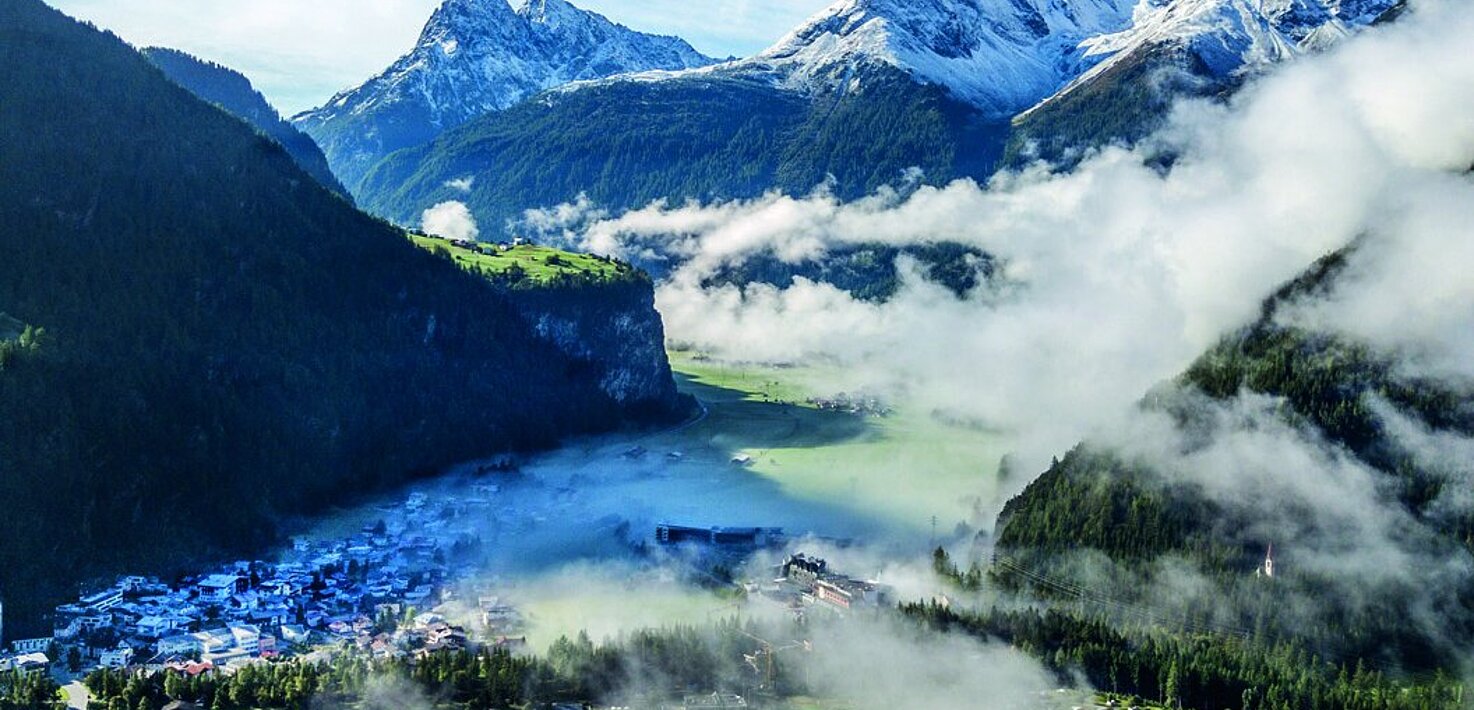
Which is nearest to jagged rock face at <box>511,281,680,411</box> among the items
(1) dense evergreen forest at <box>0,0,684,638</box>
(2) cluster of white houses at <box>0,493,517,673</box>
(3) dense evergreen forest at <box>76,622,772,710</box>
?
(1) dense evergreen forest at <box>0,0,684,638</box>

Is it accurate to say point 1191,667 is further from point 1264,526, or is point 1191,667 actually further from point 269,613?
point 269,613

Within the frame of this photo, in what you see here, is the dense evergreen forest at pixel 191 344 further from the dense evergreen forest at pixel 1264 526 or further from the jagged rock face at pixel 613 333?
the dense evergreen forest at pixel 1264 526

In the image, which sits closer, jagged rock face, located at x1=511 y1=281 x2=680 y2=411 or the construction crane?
the construction crane

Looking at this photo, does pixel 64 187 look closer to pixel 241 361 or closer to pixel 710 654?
pixel 241 361

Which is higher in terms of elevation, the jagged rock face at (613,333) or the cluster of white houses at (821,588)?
the jagged rock face at (613,333)

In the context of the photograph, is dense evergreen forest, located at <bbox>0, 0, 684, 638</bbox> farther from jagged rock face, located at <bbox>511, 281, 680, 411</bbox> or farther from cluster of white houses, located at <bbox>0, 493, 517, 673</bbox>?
cluster of white houses, located at <bbox>0, 493, 517, 673</bbox>

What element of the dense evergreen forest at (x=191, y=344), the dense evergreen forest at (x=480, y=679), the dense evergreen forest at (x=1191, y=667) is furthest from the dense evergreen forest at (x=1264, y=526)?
the dense evergreen forest at (x=191, y=344)
